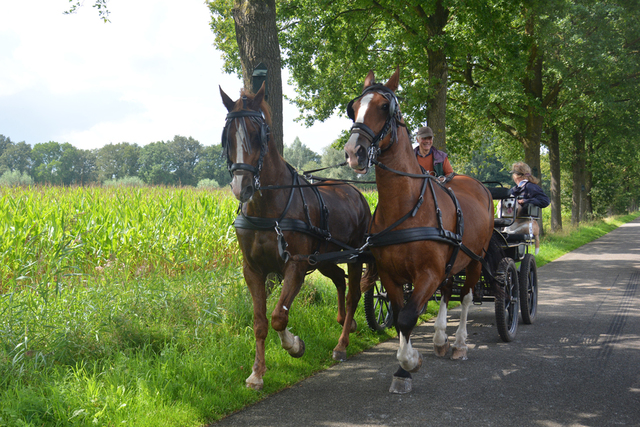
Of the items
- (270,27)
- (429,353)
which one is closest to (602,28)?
(270,27)

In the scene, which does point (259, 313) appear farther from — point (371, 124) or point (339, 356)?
point (371, 124)

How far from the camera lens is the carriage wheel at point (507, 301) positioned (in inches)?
219

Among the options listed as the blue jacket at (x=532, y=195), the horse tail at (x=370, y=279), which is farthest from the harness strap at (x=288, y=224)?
the blue jacket at (x=532, y=195)

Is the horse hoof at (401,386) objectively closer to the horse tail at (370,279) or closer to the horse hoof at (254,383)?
the horse hoof at (254,383)

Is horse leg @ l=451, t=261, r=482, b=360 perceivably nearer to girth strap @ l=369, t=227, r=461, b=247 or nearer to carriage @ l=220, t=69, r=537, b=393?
carriage @ l=220, t=69, r=537, b=393

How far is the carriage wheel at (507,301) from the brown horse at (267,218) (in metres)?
2.13

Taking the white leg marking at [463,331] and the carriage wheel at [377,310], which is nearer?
the white leg marking at [463,331]

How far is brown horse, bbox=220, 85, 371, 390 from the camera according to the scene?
380cm

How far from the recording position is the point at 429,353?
17.4 feet

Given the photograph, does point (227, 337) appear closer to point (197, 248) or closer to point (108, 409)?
point (108, 409)

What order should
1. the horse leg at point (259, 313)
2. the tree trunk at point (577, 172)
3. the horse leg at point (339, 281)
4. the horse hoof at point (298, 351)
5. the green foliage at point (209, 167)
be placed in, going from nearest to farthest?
the horse leg at point (259, 313) < the horse hoof at point (298, 351) < the horse leg at point (339, 281) < the tree trunk at point (577, 172) < the green foliage at point (209, 167)

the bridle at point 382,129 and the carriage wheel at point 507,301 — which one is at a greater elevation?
the bridle at point 382,129

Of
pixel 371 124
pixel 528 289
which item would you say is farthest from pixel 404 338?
pixel 528 289

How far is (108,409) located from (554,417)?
324 cm
